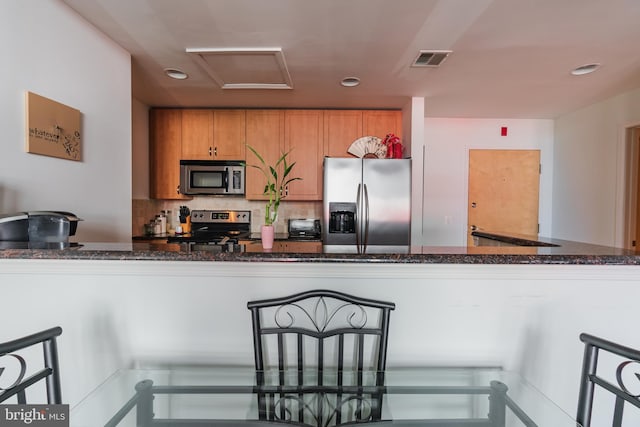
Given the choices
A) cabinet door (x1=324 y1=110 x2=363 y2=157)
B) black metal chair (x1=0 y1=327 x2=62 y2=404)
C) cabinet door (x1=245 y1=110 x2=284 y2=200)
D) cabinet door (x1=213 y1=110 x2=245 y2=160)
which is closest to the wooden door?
cabinet door (x1=324 y1=110 x2=363 y2=157)

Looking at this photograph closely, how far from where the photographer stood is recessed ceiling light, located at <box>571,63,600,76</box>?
97.7 inches

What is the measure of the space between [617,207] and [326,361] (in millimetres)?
3554

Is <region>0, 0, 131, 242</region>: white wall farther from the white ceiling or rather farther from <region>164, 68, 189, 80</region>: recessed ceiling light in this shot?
<region>164, 68, 189, 80</region>: recessed ceiling light

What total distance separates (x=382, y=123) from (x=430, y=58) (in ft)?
4.07

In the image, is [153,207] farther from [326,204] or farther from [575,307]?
[575,307]

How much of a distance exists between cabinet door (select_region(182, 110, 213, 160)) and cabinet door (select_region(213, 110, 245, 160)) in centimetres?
8

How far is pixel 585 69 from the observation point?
2.54 meters

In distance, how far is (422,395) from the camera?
45.3 inches

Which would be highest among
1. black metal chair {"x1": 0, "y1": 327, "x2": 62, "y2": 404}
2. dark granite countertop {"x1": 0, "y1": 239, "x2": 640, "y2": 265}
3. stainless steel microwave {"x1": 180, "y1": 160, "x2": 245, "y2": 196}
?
stainless steel microwave {"x1": 180, "y1": 160, "x2": 245, "y2": 196}

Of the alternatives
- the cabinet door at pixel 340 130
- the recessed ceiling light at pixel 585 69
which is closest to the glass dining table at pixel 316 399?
the recessed ceiling light at pixel 585 69

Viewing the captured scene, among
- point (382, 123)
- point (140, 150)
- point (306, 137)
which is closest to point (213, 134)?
point (140, 150)

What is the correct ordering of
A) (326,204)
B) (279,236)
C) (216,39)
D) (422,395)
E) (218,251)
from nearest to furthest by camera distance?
(422,395), (218,251), (216,39), (326,204), (279,236)

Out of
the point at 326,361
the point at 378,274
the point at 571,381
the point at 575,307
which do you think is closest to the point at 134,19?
the point at 378,274

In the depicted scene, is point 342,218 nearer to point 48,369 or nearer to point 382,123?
point 382,123
